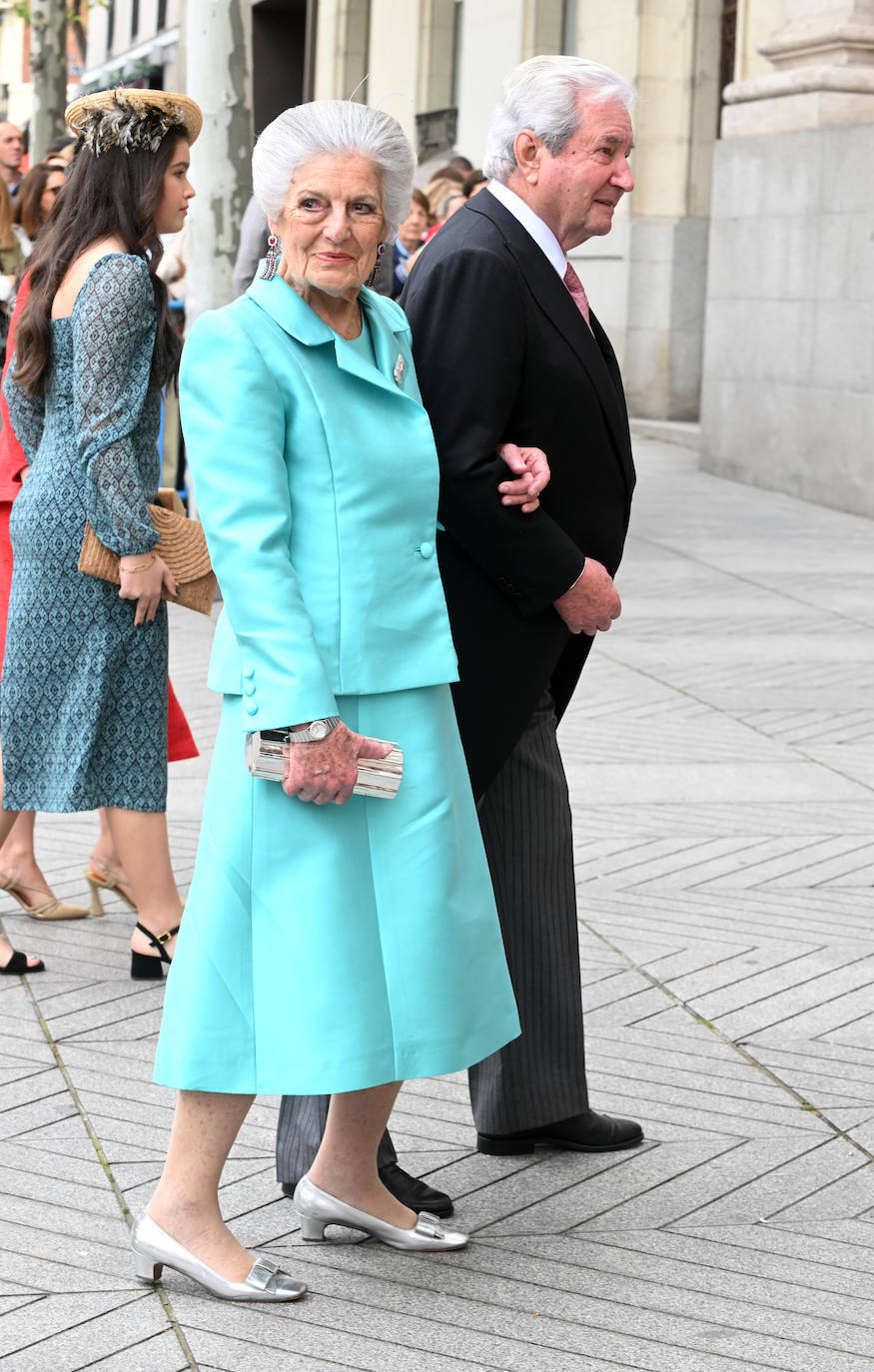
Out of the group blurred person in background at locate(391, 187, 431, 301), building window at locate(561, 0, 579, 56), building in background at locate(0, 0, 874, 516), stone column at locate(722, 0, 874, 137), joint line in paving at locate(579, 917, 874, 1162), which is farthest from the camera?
building window at locate(561, 0, 579, 56)

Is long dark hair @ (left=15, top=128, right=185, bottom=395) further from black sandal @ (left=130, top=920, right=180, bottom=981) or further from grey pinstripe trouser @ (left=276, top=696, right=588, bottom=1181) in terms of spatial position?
grey pinstripe trouser @ (left=276, top=696, right=588, bottom=1181)

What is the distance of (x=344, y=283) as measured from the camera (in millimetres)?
3084

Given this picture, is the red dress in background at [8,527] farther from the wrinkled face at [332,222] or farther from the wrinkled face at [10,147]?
the wrinkled face at [10,147]

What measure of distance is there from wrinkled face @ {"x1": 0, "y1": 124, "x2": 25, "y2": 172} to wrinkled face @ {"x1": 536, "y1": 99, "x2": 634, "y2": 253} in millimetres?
8155

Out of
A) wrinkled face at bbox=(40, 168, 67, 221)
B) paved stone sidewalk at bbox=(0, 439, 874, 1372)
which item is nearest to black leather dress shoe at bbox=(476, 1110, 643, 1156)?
paved stone sidewalk at bbox=(0, 439, 874, 1372)

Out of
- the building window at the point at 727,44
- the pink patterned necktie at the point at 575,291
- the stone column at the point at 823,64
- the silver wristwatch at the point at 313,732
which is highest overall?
the building window at the point at 727,44

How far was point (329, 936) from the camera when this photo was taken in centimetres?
307

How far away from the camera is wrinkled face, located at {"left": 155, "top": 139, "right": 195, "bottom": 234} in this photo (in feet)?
15.4

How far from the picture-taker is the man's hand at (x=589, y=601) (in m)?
3.55

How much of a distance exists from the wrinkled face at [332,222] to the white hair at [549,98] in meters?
0.54

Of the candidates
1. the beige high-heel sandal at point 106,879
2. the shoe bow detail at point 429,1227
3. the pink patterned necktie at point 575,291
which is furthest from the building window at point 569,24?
the shoe bow detail at point 429,1227

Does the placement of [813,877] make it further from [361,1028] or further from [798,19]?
[798,19]

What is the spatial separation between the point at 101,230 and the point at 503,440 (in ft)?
5.12

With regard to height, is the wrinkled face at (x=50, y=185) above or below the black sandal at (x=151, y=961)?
above
